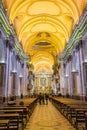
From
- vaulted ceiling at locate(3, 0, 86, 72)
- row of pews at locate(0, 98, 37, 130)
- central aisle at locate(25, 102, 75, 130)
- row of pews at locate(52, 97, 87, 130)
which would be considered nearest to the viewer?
row of pews at locate(0, 98, 37, 130)

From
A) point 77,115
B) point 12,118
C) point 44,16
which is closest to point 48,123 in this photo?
point 77,115

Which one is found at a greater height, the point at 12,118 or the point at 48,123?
the point at 12,118

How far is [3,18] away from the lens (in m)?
11.8

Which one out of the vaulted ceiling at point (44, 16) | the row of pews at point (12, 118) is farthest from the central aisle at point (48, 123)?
the vaulted ceiling at point (44, 16)

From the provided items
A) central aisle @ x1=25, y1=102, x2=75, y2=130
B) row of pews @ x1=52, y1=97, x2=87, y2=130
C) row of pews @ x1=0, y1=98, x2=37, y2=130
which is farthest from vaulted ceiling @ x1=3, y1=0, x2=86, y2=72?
row of pews @ x1=0, y1=98, x2=37, y2=130

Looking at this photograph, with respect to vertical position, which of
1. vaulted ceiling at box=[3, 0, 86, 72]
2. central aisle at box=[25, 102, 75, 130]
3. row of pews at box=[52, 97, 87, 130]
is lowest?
central aisle at box=[25, 102, 75, 130]

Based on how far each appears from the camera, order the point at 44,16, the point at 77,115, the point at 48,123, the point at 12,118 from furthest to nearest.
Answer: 1. the point at 44,16
2. the point at 48,123
3. the point at 77,115
4. the point at 12,118

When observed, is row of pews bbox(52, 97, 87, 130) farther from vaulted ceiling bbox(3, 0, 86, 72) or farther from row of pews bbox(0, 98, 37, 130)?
vaulted ceiling bbox(3, 0, 86, 72)

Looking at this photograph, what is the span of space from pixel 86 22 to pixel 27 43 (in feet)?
43.1

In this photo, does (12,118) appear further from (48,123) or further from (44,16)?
(44,16)

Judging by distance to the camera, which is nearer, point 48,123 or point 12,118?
point 12,118

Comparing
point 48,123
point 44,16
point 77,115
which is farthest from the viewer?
point 44,16

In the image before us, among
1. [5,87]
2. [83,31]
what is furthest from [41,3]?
[5,87]

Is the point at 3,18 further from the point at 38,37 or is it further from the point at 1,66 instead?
the point at 38,37
